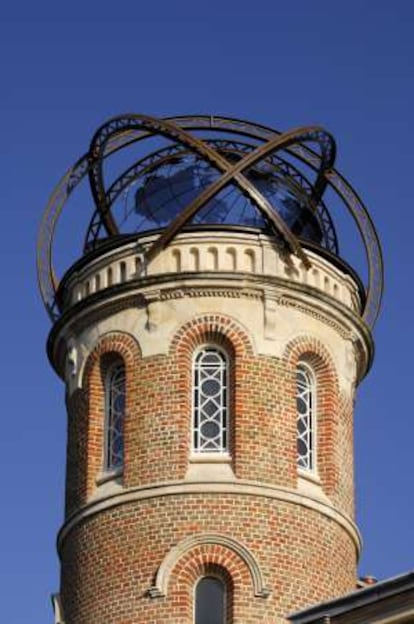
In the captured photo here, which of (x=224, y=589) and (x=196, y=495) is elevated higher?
(x=196, y=495)

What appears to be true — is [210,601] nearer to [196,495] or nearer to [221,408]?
[196,495]

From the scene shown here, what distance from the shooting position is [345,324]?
129 ft

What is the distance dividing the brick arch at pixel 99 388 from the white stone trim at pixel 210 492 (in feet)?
1.64

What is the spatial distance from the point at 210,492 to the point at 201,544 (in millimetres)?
948

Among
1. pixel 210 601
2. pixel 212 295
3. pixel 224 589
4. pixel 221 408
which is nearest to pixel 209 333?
pixel 212 295

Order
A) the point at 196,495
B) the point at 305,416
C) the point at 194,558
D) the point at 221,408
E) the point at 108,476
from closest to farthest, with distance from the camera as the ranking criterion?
the point at 194,558, the point at 196,495, the point at 108,476, the point at 221,408, the point at 305,416

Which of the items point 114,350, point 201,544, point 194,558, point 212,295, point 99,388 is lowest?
point 194,558

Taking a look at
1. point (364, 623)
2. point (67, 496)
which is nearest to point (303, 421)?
point (67, 496)

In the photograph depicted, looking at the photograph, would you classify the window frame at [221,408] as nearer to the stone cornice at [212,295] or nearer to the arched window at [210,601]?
the stone cornice at [212,295]

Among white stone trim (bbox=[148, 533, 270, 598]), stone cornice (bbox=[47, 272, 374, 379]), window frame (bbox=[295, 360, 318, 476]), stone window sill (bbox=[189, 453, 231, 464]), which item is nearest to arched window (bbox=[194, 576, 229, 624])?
white stone trim (bbox=[148, 533, 270, 598])

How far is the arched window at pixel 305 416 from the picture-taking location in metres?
38.0

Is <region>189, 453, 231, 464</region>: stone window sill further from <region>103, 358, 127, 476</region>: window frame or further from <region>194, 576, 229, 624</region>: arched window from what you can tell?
<region>194, 576, 229, 624</region>: arched window

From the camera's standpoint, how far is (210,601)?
35969 mm

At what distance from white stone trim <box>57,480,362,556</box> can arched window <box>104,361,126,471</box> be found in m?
0.88
